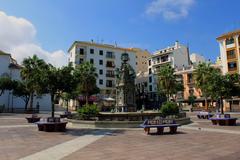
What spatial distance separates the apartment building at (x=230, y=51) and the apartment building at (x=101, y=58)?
1071 inches

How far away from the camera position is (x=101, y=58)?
6284cm

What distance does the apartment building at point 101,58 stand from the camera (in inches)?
2376

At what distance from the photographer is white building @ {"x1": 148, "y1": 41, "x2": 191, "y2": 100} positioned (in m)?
67.2

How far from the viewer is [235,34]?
2034 inches

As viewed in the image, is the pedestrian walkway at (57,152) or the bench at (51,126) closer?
the pedestrian walkway at (57,152)

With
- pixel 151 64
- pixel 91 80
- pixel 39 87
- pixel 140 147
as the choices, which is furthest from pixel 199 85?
pixel 140 147

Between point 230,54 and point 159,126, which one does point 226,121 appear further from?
point 230,54

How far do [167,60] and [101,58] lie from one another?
1991cm

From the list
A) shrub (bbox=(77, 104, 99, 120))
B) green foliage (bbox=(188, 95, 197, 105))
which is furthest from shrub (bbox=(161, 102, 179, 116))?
green foliage (bbox=(188, 95, 197, 105))

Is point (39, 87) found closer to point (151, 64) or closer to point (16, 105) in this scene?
point (16, 105)

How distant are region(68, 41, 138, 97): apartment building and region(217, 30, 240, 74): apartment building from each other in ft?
89.3

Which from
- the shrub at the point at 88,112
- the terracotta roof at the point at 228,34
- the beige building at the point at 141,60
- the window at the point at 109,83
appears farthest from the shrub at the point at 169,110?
the beige building at the point at 141,60

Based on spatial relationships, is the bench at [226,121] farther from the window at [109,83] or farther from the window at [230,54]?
the window at [109,83]

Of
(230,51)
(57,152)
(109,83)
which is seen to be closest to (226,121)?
(57,152)
